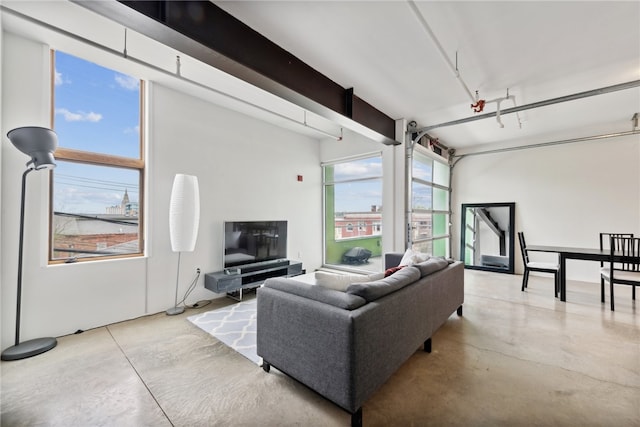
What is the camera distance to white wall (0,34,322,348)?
2.45 metres

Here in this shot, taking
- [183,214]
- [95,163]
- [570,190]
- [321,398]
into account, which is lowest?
[321,398]

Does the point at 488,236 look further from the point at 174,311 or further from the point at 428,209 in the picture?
the point at 174,311

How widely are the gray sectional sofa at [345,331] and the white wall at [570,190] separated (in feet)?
14.6

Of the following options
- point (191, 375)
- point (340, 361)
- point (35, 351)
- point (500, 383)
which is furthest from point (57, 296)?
point (500, 383)

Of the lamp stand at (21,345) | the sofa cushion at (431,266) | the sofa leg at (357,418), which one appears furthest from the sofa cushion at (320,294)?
the lamp stand at (21,345)

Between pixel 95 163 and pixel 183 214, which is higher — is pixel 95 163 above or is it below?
above

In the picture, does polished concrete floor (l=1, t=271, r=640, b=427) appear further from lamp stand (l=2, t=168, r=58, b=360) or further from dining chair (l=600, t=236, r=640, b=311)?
dining chair (l=600, t=236, r=640, b=311)

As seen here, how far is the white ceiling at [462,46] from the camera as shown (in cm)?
208

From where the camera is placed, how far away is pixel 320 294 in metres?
1.78

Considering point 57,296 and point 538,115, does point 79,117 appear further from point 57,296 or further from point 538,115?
point 538,115

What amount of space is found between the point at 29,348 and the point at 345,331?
293 centimetres

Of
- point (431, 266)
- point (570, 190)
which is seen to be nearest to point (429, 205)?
point (570, 190)

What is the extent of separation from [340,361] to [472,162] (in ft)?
19.4

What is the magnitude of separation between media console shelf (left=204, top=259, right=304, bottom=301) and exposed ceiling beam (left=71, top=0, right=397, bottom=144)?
8.01 feet
